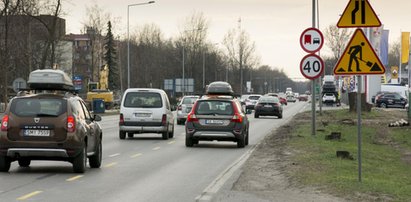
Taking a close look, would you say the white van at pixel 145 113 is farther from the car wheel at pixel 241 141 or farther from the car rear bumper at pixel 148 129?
the car wheel at pixel 241 141

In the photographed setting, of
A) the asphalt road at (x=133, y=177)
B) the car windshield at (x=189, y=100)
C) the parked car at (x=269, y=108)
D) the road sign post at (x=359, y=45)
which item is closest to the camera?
the asphalt road at (x=133, y=177)

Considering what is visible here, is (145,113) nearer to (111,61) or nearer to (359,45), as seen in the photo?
(359,45)

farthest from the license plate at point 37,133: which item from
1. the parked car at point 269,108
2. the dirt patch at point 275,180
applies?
the parked car at point 269,108

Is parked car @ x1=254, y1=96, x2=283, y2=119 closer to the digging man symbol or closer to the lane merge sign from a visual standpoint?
the lane merge sign

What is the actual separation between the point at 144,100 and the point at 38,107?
12498 mm

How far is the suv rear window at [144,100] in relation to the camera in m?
27.0

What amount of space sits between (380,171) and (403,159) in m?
4.88

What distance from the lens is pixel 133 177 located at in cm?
1421

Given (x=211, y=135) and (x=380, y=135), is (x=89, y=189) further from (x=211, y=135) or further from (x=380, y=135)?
(x=380, y=135)


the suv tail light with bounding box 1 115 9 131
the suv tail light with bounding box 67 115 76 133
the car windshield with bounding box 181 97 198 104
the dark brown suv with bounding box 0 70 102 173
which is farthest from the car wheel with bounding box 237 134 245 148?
the car windshield with bounding box 181 97 198 104

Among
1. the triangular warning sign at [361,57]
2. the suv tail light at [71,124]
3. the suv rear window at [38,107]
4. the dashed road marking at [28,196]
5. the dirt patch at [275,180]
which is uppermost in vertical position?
the triangular warning sign at [361,57]

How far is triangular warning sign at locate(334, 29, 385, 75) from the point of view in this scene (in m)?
11.8

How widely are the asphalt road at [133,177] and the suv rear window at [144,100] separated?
16.6ft

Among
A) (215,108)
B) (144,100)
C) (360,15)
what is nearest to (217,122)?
(215,108)
